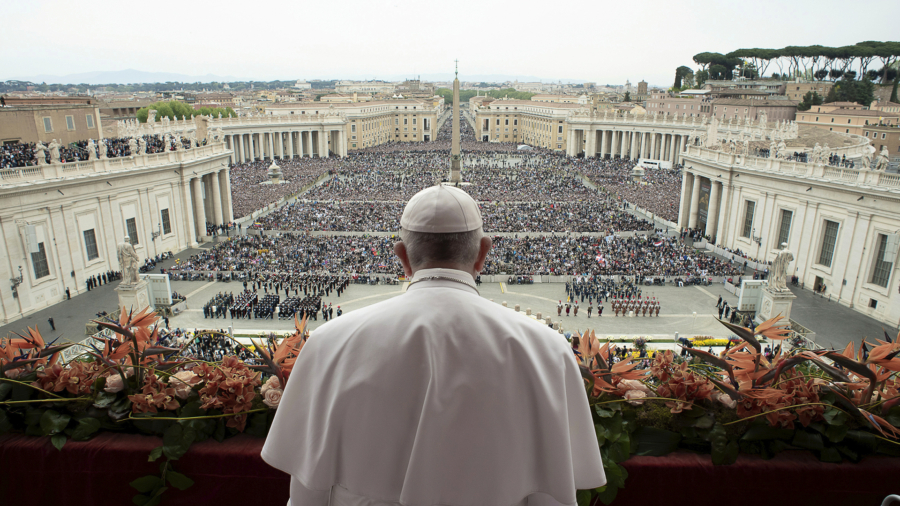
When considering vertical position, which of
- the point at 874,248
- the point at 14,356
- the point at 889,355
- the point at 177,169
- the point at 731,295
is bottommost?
the point at 731,295

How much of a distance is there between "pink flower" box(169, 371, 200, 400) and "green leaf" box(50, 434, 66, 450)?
32.9 inches

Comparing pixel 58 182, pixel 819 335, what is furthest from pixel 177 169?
pixel 819 335

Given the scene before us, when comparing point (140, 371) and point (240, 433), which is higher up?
point (140, 371)

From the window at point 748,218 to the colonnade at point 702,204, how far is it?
1.63m

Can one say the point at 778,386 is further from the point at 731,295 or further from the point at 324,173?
the point at 324,173

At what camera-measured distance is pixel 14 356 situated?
192 inches

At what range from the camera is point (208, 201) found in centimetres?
4119

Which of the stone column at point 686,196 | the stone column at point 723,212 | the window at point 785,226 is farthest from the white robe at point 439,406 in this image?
the stone column at point 686,196

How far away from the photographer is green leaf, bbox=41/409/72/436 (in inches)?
166

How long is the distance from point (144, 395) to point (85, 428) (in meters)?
0.55

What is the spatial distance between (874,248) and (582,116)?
67805 mm

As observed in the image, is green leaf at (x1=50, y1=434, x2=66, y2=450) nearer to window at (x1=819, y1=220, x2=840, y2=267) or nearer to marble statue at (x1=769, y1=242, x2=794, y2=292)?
marble statue at (x1=769, y1=242, x2=794, y2=292)

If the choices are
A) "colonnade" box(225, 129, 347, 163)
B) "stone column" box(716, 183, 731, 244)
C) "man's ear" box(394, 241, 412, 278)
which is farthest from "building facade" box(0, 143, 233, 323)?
"colonnade" box(225, 129, 347, 163)

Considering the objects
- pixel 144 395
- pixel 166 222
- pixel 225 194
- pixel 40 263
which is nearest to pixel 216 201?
pixel 225 194
